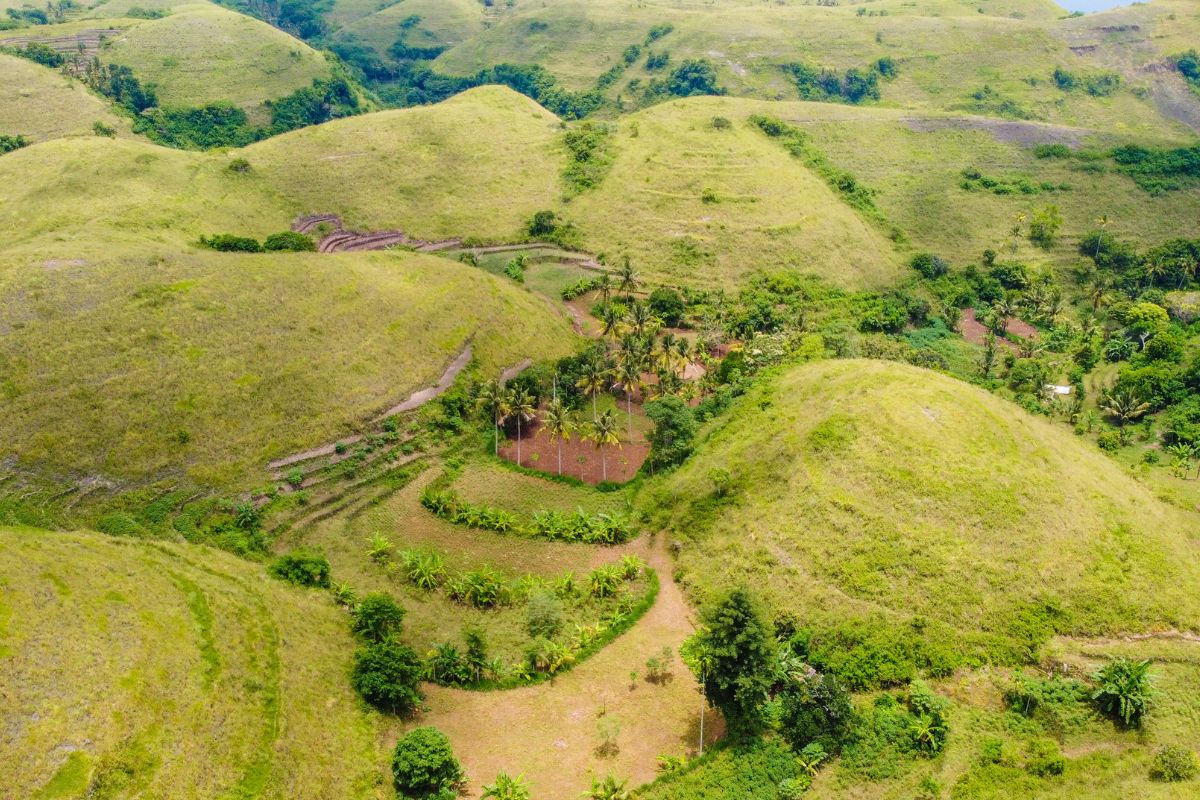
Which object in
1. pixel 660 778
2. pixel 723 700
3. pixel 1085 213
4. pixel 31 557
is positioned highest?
pixel 1085 213

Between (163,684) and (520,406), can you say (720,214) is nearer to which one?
(520,406)

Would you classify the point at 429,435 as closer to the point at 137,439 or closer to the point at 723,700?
the point at 137,439

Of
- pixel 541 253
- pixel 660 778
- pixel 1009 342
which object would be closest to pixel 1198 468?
pixel 1009 342

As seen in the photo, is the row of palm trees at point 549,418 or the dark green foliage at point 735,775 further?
the row of palm trees at point 549,418

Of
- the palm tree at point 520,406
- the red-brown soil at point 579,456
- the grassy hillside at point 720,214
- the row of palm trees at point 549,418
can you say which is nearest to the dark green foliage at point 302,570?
the row of palm trees at point 549,418

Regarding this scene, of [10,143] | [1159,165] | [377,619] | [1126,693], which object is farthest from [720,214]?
[10,143]

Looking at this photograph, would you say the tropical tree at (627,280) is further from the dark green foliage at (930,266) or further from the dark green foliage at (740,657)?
the dark green foliage at (740,657)
